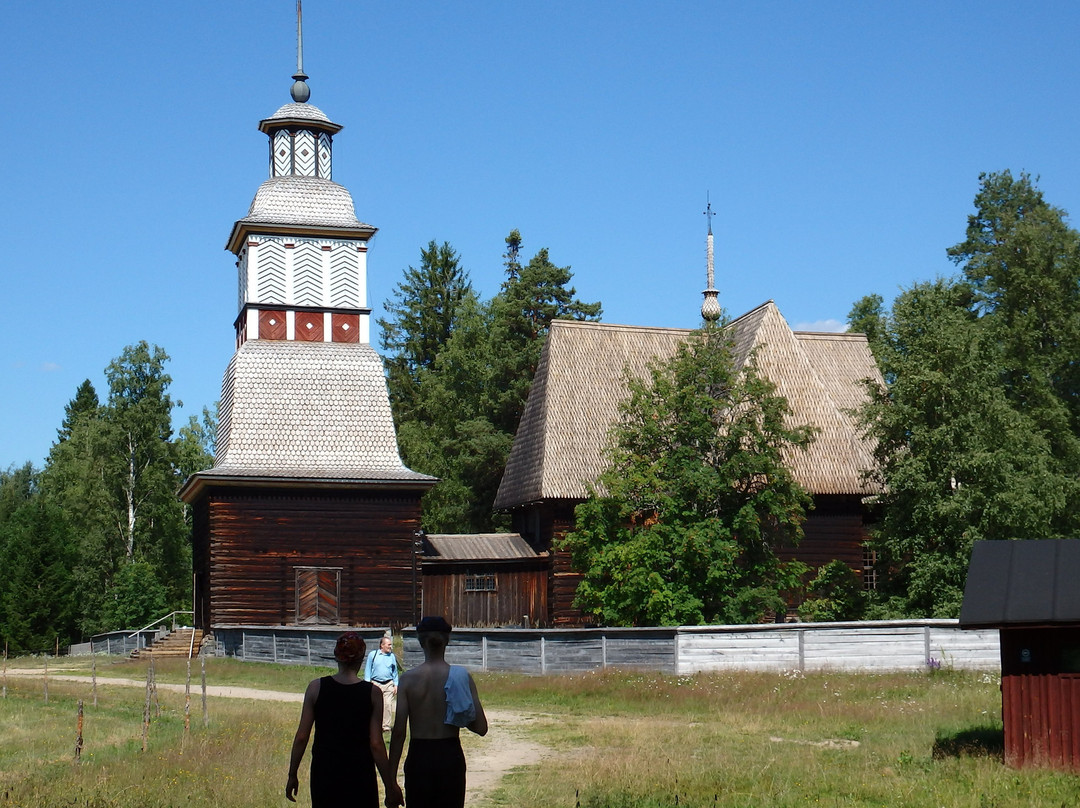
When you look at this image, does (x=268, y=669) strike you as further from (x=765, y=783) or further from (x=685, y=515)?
(x=765, y=783)

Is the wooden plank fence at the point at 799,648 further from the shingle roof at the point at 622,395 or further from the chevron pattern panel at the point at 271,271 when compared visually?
the chevron pattern panel at the point at 271,271

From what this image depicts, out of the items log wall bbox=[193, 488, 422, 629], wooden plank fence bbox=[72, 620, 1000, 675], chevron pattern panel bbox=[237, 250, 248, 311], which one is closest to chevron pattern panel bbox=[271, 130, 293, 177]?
chevron pattern panel bbox=[237, 250, 248, 311]

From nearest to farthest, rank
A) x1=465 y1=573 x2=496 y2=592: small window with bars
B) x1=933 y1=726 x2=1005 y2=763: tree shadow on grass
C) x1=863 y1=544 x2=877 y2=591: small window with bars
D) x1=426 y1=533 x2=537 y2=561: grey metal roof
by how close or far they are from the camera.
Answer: x1=933 y1=726 x2=1005 y2=763: tree shadow on grass
x1=863 y1=544 x2=877 y2=591: small window with bars
x1=426 y1=533 x2=537 y2=561: grey metal roof
x1=465 y1=573 x2=496 y2=592: small window with bars

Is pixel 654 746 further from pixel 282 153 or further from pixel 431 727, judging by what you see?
pixel 282 153

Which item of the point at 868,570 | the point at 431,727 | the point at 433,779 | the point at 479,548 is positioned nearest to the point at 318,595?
the point at 479,548

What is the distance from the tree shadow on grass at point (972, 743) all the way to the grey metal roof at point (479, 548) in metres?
24.9

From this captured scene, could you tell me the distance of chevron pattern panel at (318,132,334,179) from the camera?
45.8m

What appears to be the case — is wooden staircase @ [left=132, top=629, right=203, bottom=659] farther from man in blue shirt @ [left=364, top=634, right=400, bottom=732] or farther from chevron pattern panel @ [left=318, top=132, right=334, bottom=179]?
man in blue shirt @ [left=364, top=634, right=400, bottom=732]

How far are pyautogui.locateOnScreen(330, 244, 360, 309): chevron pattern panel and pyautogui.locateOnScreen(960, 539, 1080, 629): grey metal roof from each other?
A: 97.9ft

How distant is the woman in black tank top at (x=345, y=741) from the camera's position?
8.70m

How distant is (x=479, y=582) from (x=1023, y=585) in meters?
28.7

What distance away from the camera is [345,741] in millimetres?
8750

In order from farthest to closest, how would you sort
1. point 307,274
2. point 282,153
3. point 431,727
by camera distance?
point 282,153
point 307,274
point 431,727

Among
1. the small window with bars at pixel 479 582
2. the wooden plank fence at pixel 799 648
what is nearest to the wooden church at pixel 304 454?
the small window with bars at pixel 479 582
